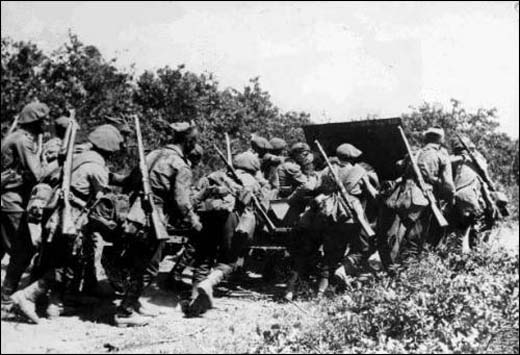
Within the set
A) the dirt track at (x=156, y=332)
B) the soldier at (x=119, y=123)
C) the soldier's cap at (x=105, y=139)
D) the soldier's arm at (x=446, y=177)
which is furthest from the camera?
the soldier's arm at (x=446, y=177)

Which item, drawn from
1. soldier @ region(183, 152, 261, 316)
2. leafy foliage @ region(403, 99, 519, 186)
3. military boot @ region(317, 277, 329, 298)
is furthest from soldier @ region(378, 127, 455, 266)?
leafy foliage @ region(403, 99, 519, 186)

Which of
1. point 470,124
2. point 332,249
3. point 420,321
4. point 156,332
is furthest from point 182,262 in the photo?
point 470,124

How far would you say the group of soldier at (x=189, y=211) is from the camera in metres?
5.82

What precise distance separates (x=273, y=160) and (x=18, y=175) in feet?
15.8

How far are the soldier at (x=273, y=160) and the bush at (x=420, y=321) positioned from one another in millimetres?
4140

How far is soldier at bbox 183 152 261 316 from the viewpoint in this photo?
6.82 m

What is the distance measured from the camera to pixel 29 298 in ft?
17.6

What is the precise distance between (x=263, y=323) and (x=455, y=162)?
4.82 metres

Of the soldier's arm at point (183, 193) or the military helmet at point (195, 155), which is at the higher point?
the military helmet at point (195, 155)

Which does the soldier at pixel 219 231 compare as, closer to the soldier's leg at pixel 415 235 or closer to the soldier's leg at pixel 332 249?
the soldier's leg at pixel 332 249

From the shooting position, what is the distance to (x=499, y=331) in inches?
204

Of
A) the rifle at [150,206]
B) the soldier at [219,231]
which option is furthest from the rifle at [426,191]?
the rifle at [150,206]

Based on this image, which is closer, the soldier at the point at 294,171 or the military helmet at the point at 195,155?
the military helmet at the point at 195,155

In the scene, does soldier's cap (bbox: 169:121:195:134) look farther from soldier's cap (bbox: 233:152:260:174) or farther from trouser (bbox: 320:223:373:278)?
trouser (bbox: 320:223:373:278)
